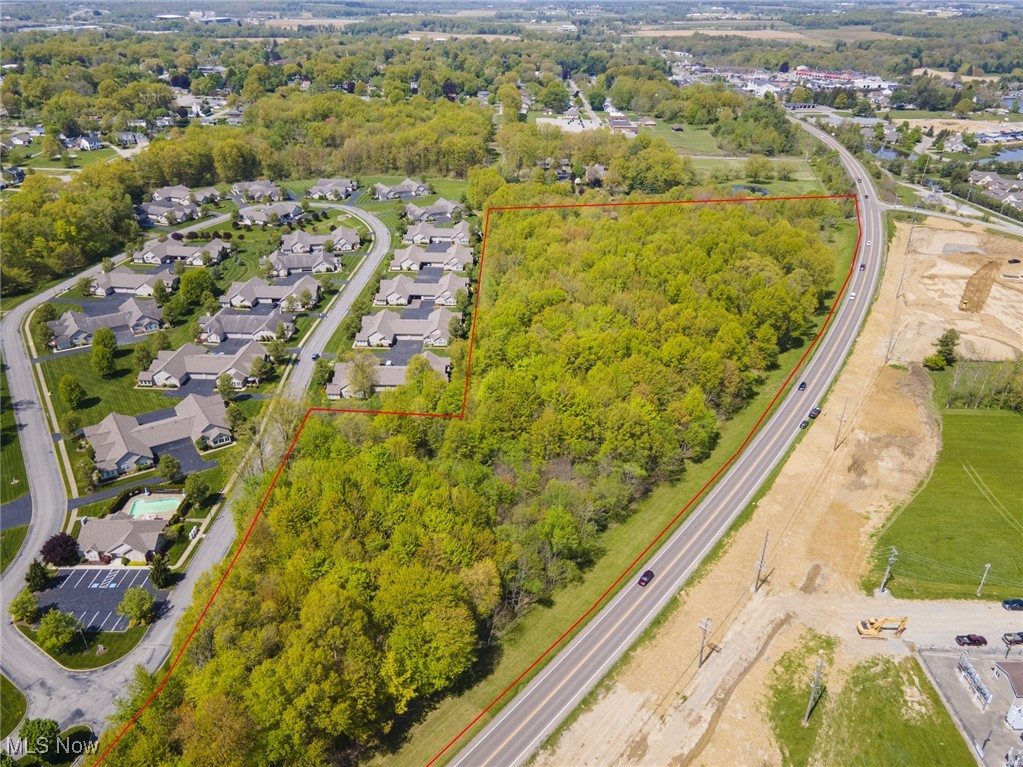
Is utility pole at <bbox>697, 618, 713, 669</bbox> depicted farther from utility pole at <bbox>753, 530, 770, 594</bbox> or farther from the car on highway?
the car on highway

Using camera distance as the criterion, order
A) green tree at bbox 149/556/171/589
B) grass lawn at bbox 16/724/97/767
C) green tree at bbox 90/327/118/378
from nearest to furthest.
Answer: grass lawn at bbox 16/724/97/767
green tree at bbox 149/556/171/589
green tree at bbox 90/327/118/378

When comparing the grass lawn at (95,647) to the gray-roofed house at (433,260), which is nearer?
the grass lawn at (95,647)

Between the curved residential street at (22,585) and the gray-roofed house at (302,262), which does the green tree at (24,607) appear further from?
the gray-roofed house at (302,262)

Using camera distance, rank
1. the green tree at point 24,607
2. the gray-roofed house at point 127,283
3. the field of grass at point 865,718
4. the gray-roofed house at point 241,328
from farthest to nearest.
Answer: the gray-roofed house at point 127,283 < the gray-roofed house at point 241,328 < the green tree at point 24,607 < the field of grass at point 865,718

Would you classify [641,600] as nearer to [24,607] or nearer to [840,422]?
[840,422]

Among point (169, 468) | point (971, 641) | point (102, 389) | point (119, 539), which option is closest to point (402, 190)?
point (102, 389)

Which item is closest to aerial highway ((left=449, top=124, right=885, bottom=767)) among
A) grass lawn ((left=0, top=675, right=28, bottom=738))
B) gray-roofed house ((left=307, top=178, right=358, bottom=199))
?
grass lawn ((left=0, top=675, right=28, bottom=738))

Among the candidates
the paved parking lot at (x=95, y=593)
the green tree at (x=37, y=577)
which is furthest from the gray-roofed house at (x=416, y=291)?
the green tree at (x=37, y=577)

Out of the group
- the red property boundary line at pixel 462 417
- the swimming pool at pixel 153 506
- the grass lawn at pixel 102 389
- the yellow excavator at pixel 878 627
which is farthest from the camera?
the grass lawn at pixel 102 389
